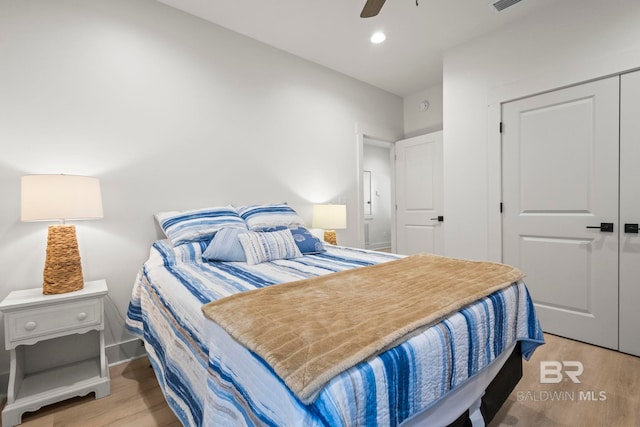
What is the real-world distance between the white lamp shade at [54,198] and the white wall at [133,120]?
1.22 ft

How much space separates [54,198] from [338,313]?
1.70 meters

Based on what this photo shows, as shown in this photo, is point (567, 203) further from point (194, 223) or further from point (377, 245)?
point (377, 245)

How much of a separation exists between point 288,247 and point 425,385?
1.40 m

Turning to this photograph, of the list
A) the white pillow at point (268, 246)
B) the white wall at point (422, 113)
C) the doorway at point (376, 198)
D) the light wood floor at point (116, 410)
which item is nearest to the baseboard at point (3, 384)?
the light wood floor at point (116, 410)

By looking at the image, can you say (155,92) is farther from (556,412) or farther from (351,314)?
(556,412)

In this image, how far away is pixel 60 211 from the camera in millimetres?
1622

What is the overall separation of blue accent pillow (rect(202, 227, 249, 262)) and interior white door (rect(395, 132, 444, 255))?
271 cm

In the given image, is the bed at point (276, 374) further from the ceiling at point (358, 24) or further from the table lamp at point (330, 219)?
the ceiling at point (358, 24)

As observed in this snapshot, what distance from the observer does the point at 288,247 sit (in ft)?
7.00

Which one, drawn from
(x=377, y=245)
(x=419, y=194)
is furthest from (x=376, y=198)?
(x=419, y=194)

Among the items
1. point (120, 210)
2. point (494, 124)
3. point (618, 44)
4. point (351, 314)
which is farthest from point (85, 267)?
point (618, 44)

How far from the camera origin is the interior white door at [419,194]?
12.4 feet

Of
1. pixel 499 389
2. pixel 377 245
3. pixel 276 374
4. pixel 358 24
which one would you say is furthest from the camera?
pixel 377 245

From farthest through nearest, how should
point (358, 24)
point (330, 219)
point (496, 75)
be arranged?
point (330, 219)
point (496, 75)
point (358, 24)
